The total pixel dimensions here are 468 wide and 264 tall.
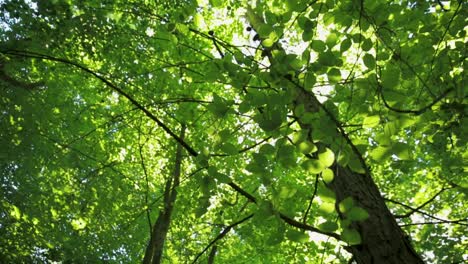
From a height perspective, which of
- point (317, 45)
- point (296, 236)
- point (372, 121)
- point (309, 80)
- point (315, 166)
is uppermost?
point (317, 45)

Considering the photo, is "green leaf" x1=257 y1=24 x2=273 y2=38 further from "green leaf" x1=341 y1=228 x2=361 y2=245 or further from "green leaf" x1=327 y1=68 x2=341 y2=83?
"green leaf" x1=341 y1=228 x2=361 y2=245

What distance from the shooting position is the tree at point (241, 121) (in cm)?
174

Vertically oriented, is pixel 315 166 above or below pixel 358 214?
above

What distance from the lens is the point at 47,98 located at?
6.46 metres

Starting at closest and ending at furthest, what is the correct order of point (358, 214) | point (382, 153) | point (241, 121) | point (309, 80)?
point (358, 214)
point (382, 153)
point (309, 80)
point (241, 121)

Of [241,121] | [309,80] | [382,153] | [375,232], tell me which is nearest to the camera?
[382,153]

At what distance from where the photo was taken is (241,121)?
6973 mm

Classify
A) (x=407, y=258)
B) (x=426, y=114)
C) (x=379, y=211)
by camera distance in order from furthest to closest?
(x=426, y=114), (x=379, y=211), (x=407, y=258)

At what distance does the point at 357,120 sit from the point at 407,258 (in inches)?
272

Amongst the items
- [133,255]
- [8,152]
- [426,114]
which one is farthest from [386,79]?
[133,255]

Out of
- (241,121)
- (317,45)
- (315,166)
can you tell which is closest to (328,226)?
(315,166)

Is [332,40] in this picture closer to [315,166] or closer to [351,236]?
[315,166]

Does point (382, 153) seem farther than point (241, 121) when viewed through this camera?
No

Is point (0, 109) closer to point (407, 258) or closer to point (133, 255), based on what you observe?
point (133, 255)
